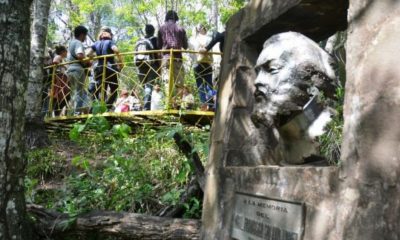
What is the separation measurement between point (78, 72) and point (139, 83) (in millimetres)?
1283

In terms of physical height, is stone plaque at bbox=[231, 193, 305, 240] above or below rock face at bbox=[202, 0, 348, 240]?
below

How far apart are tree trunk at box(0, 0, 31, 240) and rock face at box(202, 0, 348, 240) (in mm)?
1656

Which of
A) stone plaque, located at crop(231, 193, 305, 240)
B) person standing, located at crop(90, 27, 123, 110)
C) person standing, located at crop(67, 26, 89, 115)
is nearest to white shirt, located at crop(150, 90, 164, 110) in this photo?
person standing, located at crop(90, 27, 123, 110)

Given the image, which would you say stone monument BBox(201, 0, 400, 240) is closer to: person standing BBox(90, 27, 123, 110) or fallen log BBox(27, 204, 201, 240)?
fallen log BBox(27, 204, 201, 240)

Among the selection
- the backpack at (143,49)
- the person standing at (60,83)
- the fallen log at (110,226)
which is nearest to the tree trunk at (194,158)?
the fallen log at (110,226)

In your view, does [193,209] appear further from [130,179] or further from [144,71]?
[144,71]

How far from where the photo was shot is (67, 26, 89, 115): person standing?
28.0ft

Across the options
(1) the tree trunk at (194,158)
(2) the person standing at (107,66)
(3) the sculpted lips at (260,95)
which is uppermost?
(2) the person standing at (107,66)

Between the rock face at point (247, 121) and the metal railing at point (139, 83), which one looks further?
the metal railing at point (139, 83)

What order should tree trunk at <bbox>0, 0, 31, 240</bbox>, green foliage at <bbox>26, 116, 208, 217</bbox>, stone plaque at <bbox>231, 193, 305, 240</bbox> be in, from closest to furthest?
stone plaque at <bbox>231, 193, 305, 240</bbox>, tree trunk at <bbox>0, 0, 31, 240</bbox>, green foliage at <bbox>26, 116, 208, 217</bbox>

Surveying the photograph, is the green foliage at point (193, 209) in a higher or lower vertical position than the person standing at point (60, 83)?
lower

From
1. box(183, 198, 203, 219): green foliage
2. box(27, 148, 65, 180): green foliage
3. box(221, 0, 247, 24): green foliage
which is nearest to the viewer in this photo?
box(183, 198, 203, 219): green foliage

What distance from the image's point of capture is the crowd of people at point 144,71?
805 centimetres

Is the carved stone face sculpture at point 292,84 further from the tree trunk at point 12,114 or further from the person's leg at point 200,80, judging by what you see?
the person's leg at point 200,80
